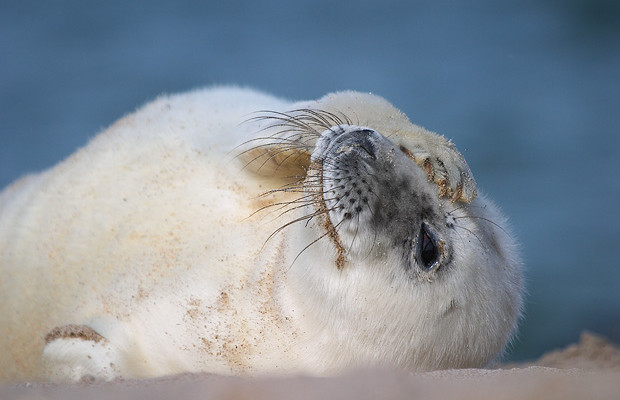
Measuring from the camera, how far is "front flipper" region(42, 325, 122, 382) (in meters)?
2.75

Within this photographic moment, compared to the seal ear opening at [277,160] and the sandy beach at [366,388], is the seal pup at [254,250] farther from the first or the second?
the sandy beach at [366,388]

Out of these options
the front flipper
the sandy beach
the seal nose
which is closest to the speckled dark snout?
the seal nose

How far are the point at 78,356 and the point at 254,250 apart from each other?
71 cm

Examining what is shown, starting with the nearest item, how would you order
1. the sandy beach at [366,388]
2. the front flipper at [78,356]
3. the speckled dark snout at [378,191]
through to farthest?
the sandy beach at [366,388]
the speckled dark snout at [378,191]
the front flipper at [78,356]

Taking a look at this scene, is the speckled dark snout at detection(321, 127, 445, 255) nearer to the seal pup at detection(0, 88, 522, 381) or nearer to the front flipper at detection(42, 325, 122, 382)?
the seal pup at detection(0, 88, 522, 381)

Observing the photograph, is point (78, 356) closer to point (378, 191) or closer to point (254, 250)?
point (254, 250)

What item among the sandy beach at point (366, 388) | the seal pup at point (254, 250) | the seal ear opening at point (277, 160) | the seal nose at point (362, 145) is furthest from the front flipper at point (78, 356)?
the seal nose at point (362, 145)

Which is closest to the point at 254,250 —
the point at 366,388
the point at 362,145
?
the point at 362,145

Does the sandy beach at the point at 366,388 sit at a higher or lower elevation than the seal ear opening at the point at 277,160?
lower

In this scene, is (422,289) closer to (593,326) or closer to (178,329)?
(178,329)

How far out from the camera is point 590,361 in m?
3.85

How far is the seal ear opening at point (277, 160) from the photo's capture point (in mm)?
2777

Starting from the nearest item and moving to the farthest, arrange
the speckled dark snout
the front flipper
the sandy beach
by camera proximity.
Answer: the sandy beach, the speckled dark snout, the front flipper

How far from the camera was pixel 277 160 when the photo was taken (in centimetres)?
283
